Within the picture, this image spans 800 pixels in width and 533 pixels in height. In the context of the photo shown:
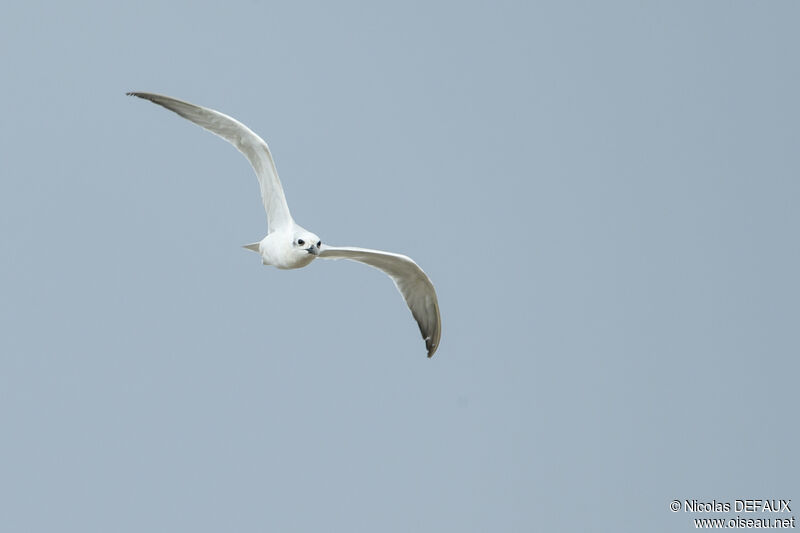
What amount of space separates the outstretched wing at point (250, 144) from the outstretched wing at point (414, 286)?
1099 millimetres

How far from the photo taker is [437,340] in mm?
20562

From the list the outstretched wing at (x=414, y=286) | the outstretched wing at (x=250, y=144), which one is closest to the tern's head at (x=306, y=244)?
the outstretched wing at (x=250, y=144)

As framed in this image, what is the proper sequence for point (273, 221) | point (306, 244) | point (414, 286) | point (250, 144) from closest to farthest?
point (306, 244) → point (250, 144) → point (273, 221) → point (414, 286)

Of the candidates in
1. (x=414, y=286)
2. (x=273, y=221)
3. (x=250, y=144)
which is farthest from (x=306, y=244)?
(x=414, y=286)

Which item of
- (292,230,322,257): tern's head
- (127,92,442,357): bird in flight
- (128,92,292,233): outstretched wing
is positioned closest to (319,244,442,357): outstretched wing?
(127,92,442,357): bird in flight

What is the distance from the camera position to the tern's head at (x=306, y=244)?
1703 cm

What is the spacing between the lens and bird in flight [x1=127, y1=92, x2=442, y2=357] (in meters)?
17.3

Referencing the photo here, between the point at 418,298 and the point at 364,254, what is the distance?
2044mm

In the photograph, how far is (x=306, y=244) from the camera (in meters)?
17.0

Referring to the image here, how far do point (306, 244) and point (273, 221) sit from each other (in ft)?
Result: 5.33

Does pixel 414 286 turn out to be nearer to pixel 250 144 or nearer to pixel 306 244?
pixel 306 244

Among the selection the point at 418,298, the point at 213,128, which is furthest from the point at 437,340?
the point at 213,128

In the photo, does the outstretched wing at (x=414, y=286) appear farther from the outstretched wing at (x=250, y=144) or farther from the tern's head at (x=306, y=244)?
the tern's head at (x=306, y=244)

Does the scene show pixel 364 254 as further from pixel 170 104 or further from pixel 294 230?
pixel 170 104
